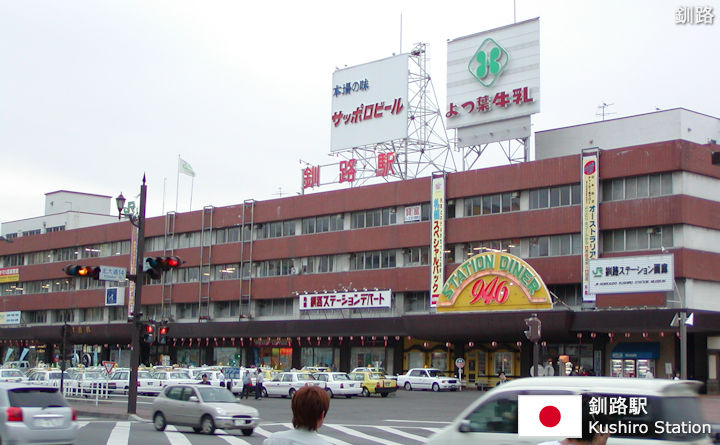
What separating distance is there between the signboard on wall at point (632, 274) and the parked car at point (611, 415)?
3581cm

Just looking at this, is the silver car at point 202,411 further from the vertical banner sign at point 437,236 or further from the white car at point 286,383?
the vertical banner sign at point 437,236

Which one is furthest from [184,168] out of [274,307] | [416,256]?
[416,256]

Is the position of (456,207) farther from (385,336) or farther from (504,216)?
(385,336)

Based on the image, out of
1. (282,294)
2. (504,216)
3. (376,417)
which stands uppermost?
(504,216)

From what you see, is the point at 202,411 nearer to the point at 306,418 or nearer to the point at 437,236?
the point at 306,418

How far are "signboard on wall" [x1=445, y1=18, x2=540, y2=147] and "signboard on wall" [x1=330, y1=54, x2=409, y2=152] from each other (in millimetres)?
4066

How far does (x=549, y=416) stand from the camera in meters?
9.20

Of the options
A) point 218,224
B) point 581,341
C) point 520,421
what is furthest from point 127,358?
point 520,421

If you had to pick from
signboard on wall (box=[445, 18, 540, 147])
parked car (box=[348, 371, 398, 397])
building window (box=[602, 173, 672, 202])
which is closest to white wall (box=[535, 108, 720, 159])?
signboard on wall (box=[445, 18, 540, 147])

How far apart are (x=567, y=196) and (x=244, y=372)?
21.4 m

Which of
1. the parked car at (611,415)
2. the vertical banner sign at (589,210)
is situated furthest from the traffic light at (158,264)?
the vertical banner sign at (589,210)

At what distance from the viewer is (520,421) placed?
11.2 metres

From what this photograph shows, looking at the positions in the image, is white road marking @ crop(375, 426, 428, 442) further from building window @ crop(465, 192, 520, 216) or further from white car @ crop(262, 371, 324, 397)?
building window @ crop(465, 192, 520, 216)

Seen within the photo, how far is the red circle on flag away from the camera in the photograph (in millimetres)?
8898
